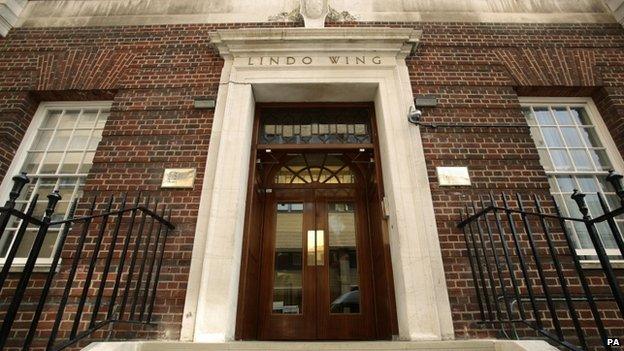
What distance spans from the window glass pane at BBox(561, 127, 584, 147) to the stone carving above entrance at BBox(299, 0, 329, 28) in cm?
402

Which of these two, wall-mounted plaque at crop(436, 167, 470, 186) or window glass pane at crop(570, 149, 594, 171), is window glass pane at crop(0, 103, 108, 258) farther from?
window glass pane at crop(570, 149, 594, 171)

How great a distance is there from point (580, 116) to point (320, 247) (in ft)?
14.7

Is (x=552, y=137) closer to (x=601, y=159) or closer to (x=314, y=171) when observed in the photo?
(x=601, y=159)

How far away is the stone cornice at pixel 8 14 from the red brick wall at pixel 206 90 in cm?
16

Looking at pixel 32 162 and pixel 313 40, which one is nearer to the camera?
pixel 32 162

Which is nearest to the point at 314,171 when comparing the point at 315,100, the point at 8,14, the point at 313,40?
the point at 315,100

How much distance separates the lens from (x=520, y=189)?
4.39 meters

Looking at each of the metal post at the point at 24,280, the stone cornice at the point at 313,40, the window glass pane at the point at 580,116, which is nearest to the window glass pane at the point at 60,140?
the stone cornice at the point at 313,40

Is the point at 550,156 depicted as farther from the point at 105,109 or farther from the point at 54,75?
the point at 54,75

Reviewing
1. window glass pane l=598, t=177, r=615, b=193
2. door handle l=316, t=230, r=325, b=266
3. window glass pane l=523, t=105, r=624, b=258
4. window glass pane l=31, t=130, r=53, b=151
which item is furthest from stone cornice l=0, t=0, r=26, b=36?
window glass pane l=598, t=177, r=615, b=193

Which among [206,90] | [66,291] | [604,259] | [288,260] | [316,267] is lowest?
[66,291]

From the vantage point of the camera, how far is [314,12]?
5.63 metres

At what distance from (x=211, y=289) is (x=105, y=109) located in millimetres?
3520

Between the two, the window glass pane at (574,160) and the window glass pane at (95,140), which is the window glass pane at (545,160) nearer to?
the window glass pane at (574,160)
